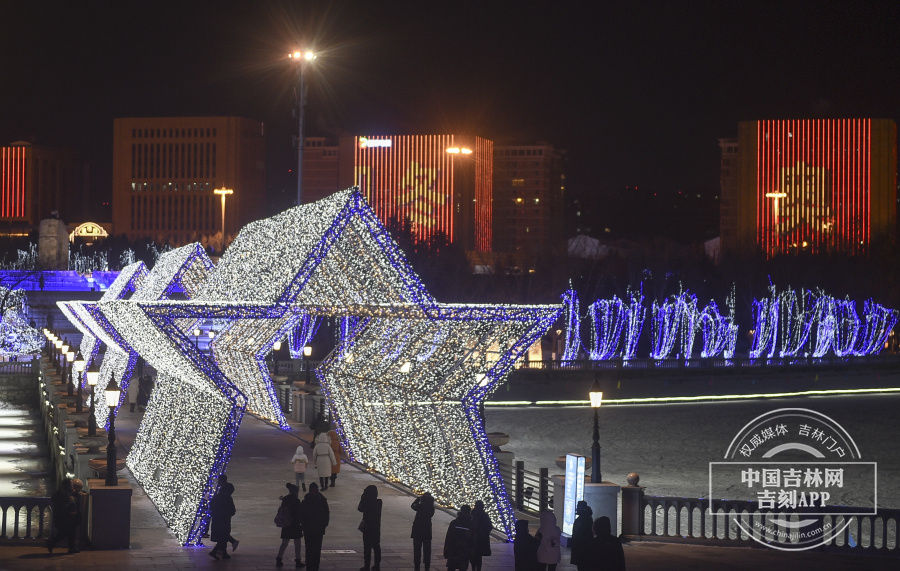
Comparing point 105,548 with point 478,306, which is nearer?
point 105,548

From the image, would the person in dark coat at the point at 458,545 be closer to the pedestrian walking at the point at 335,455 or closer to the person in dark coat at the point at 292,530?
the person in dark coat at the point at 292,530

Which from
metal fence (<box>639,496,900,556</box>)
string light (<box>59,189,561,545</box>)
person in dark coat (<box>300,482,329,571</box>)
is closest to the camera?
person in dark coat (<box>300,482,329,571</box>)

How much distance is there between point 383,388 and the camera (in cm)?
2373

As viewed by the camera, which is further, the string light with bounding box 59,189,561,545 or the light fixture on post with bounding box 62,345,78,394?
the light fixture on post with bounding box 62,345,78,394

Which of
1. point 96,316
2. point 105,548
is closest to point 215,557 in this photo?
point 105,548

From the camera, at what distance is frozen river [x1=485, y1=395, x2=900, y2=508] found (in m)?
36.7

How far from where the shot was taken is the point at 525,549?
15531mm

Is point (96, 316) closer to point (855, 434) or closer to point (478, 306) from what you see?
point (478, 306)

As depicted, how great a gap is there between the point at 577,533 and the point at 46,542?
7.16 m

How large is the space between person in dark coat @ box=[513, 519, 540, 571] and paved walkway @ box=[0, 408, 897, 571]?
160 cm

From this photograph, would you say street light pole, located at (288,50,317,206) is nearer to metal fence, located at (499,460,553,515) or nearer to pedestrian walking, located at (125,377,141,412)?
pedestrian walking, located at (125,377,141,412)

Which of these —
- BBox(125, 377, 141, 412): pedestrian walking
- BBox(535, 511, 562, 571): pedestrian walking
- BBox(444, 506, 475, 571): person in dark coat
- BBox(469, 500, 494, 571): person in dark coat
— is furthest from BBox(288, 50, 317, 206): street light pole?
BBox(535, 511, 562, 571): pedestrian walking

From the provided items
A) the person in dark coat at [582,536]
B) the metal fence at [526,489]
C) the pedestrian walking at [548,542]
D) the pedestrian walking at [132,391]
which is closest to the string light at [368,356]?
the metal fence at [526,489]

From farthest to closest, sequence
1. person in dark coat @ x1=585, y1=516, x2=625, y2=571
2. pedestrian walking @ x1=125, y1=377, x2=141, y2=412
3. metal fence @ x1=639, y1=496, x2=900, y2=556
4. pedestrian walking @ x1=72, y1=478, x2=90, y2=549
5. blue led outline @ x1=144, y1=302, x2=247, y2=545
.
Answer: pedestrian walking @ x1=125, y1=377, x2=141, y2=412
metal fence @ x1=639, y1=496, x2=900, y2=556
blue led outline @ x1=144, y1=302, x2=247, y2=545
pedestrian walking @ x1=72, y1=478, x2=90, y2=549
person in dark coat @ x1=585, y1=516, x2=625, y2=571
